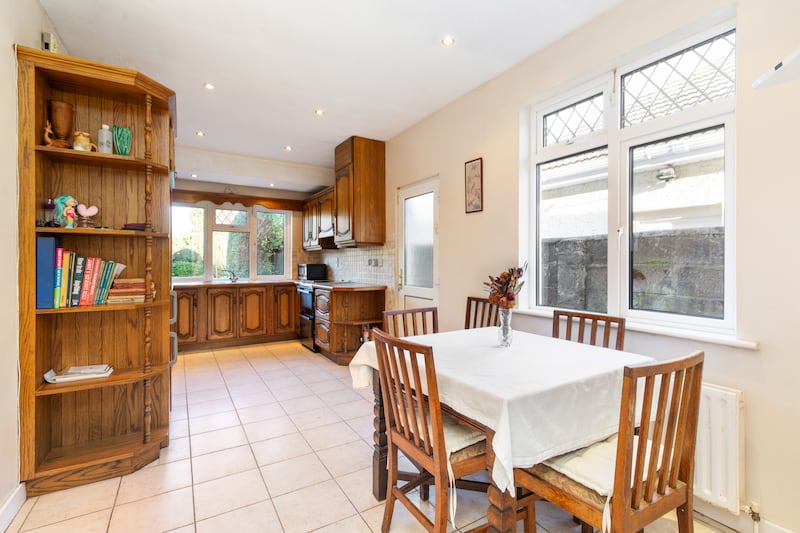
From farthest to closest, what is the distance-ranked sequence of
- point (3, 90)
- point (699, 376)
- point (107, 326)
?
1. point (107, 326)
2. point (3, 90)
3. point (699, 376)

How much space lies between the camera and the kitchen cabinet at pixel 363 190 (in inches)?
177

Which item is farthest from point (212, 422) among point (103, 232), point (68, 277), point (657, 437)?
point (657, 437)

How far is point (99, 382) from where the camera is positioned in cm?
209

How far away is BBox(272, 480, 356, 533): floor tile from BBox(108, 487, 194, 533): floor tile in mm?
436

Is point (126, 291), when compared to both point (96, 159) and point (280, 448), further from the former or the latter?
point (280, 448)

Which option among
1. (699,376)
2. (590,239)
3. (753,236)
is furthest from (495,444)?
(590,239)

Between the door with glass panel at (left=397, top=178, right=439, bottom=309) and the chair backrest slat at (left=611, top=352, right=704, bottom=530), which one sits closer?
the chair backrest slat at (left=611, top=352, right=704, bottom=530)

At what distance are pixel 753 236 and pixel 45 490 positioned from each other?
12.3 feet

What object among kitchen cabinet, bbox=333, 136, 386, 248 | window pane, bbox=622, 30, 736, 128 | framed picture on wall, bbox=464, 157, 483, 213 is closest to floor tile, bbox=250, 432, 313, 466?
framed picture on wall, bbox=464, 157, 483, 213

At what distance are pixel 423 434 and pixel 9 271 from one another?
2.10 meters

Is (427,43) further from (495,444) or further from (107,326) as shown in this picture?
(107,326)

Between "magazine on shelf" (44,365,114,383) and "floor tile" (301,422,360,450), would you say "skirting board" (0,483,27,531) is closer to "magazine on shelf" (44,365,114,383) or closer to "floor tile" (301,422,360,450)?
"magazine on shelf" (44,365,114,383)

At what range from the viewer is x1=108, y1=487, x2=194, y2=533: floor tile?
1.70 metres

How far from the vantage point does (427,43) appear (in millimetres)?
2566
